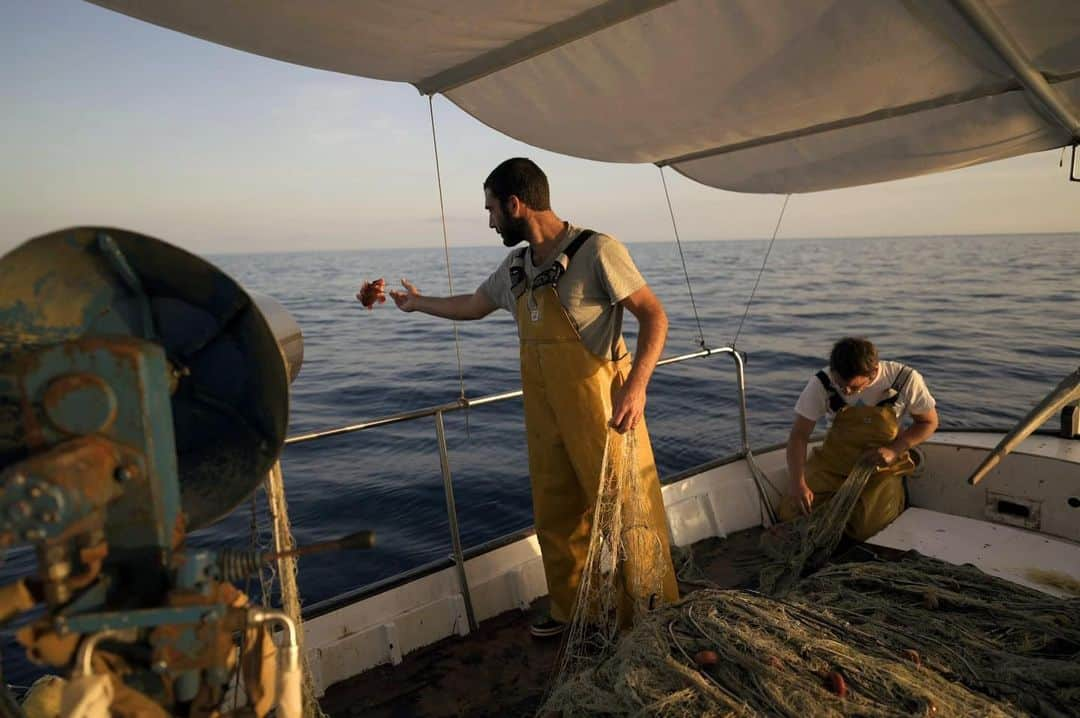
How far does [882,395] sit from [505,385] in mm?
8187

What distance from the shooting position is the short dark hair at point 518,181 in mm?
2986

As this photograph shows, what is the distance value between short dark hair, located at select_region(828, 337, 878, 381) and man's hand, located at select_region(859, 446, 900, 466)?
470 mm

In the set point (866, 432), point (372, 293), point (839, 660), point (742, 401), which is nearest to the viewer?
point (839, 660)

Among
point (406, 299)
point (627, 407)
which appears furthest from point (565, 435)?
point (406, 299)

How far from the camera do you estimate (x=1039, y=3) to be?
8.10 ft

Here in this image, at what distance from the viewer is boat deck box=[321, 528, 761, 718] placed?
2.93 meters

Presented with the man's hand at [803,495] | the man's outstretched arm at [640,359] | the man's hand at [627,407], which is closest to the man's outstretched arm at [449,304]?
the man's outstretched arm at [640,359]

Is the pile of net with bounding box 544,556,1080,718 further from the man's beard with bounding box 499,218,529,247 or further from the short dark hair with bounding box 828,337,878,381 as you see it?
the man's beard with bounding box 499,218,529,247

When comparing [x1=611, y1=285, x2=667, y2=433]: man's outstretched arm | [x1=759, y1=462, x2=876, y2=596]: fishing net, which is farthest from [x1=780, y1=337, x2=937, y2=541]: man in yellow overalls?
[x1=611, y1=285, x2=667, y2=433]: man's outstretched arm

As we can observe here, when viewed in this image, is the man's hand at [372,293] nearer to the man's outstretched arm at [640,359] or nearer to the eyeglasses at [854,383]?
the man's outstretched arm at [640,359]

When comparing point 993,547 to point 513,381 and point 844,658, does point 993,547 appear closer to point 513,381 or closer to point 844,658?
point 844,658

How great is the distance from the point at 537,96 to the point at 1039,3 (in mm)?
2017

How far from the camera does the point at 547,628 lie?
338cm

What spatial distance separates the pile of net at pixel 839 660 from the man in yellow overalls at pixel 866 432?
3.86 ft
